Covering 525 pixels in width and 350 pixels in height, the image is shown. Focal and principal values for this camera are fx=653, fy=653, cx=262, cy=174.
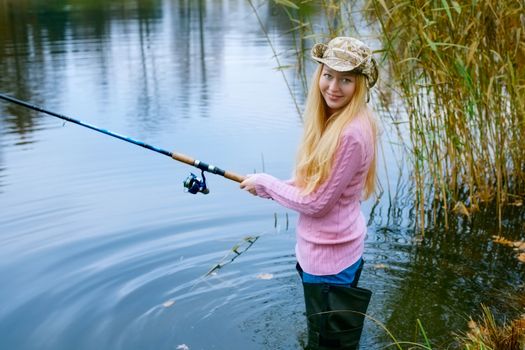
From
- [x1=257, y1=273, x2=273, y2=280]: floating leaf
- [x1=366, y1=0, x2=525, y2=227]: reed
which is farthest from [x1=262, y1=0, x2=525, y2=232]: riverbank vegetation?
[x1=257, y1=273, x2=273, y2=280]: floating leaf

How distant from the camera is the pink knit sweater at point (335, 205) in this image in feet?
8.11

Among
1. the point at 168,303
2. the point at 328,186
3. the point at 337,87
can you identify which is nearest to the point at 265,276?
the point at 168,303

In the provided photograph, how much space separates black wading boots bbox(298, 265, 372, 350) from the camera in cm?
268

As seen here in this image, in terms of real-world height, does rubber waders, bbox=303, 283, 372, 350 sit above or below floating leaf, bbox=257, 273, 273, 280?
above

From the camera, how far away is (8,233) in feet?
16.4

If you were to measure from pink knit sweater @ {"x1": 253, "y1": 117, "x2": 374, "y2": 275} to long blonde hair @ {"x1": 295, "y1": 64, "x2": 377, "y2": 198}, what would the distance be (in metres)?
0.03

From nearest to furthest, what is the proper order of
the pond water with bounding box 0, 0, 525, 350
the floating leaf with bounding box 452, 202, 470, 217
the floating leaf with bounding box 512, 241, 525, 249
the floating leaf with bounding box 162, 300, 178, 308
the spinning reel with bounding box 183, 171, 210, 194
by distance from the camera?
the spinning reel with bounding box 183, 171, 210, 194, the pond water with bounding box 0, 0, 525, 350, the floating leaf with bounding box 162, 300, 178, 308, the floating leaf with bounding box 512, 241, 525, 249, the floating leaf with bounding box 452, 202, 470, 217

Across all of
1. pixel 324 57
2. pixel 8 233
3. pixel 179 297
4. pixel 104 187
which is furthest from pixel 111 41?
pixel 324 57

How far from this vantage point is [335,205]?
2594 mm

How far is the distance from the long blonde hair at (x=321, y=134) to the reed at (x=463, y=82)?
71.6 inches

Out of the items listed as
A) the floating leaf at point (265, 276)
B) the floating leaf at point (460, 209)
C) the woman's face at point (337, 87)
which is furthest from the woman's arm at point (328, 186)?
the floating leaf at point (460, 209)

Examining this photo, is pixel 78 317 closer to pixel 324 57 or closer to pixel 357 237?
pixel 357 237

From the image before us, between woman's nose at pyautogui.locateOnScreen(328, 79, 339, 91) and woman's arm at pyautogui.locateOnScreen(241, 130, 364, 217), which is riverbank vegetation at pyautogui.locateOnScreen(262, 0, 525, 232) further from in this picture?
woman's arm at pyautogui.locateOnScreen(241, 130, 364, 217)

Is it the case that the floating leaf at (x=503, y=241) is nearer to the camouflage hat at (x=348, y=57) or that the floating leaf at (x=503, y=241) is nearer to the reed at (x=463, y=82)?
the reed at (x=463, y=82)
